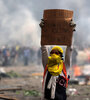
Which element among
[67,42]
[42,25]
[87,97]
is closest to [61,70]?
[67,42]

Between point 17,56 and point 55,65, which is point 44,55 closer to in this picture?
point 55,65

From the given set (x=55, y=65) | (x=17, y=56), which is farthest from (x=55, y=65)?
(x=17, y=56)

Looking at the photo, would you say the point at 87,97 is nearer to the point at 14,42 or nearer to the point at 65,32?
the point at 65,32

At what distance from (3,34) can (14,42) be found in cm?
253

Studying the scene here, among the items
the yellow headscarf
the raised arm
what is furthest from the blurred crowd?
the yellow headscarf

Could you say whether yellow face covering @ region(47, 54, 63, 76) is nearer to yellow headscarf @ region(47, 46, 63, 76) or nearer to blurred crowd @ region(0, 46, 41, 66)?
yellow headscarf @ region(47, 46, 63, 76)

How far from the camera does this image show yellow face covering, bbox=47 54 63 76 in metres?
3.51

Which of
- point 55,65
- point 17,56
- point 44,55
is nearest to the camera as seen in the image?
point 55,65

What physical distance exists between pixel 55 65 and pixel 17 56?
19845 millimetres

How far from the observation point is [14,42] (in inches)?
1677

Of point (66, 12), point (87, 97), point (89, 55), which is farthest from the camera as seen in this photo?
point (89, 55)

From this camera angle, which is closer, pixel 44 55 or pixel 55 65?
pixel 55 65

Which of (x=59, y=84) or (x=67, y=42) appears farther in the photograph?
(x=67, y=42)

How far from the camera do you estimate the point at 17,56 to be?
23156 mm
